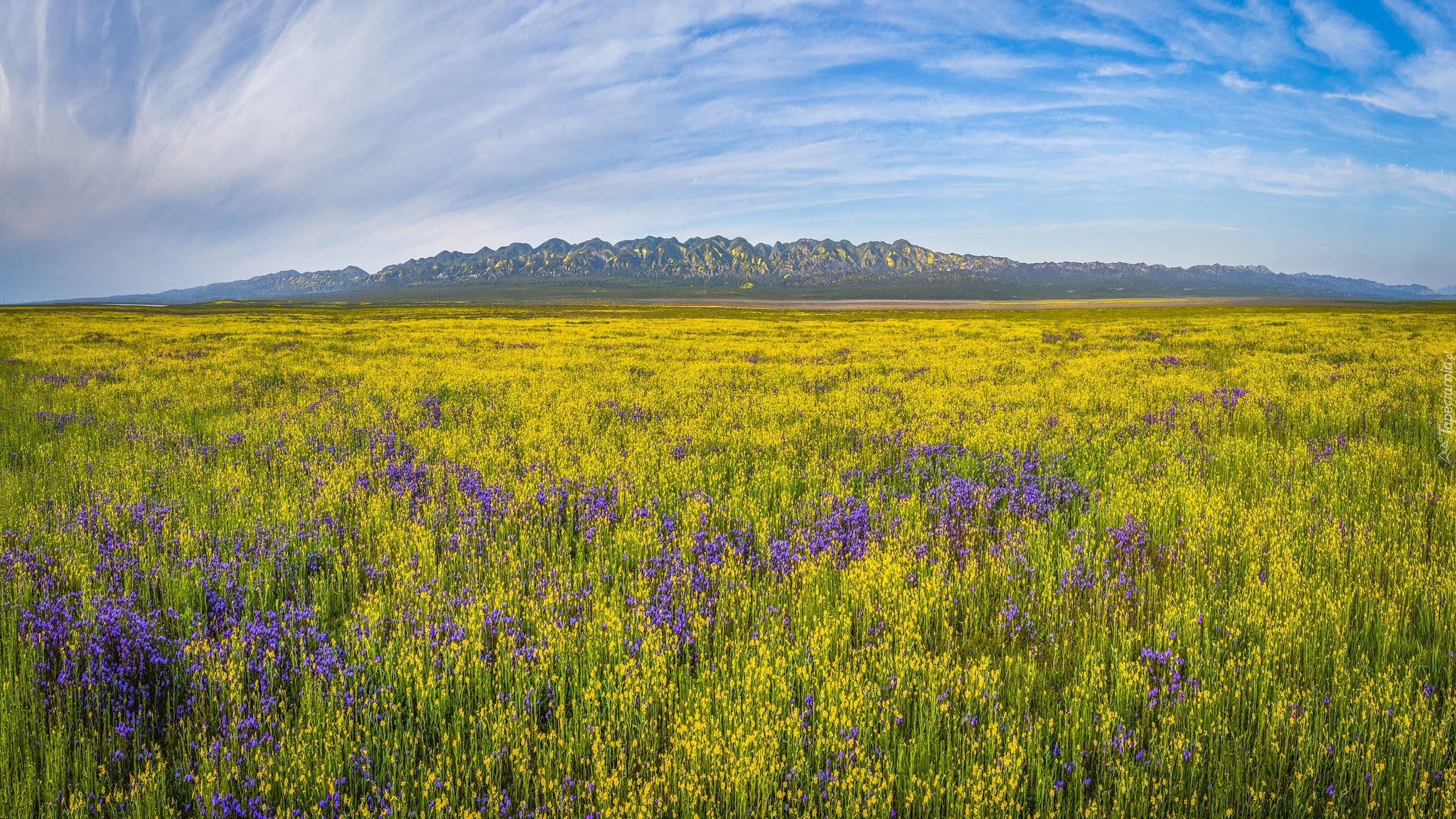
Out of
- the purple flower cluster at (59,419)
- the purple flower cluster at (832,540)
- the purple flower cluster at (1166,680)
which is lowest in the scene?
the purple flower cluster at (1166,680)

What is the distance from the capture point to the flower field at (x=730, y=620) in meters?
2.97

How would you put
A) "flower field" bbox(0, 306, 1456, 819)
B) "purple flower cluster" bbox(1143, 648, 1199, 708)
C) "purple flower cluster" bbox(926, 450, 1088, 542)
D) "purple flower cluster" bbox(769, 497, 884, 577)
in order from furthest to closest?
1. "purple flower cluster" bbox(926, 450, 1088, 542)
2. "purple flower cluster" bbox(769, 497, 884, 577)
3. "purple flower cluster" bbox(1143, 648, 1199, 708)
4. "flower field" bbox(0, 306, 1456, 819)

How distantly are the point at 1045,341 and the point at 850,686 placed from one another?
31.4m

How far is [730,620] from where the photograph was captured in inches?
178

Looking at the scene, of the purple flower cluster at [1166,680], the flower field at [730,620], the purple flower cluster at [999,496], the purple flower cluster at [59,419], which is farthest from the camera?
the purple flower cluster at [59,419]

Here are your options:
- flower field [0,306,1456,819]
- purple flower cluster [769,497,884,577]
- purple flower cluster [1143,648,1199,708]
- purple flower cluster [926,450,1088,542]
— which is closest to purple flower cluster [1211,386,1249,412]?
flower field [0,306,1456,819]

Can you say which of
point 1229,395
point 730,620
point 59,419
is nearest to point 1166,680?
point 730,620

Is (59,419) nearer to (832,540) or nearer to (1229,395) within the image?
(832,540)

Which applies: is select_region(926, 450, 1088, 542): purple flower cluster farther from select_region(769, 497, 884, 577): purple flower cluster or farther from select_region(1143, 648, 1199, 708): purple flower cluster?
select_region(1143, 648, 1199, 708): purple flower cluster

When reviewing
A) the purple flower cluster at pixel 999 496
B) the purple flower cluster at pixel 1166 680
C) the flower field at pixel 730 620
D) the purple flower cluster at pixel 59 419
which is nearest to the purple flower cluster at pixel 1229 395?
the flower field at pixel 730 620

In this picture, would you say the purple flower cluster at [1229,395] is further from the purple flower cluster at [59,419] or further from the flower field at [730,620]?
the purple flower cluster at [59,419]

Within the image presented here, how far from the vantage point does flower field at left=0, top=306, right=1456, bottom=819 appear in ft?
9.75

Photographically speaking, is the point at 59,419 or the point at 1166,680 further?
the point at 59,419

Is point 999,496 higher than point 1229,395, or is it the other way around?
point 1229,395
